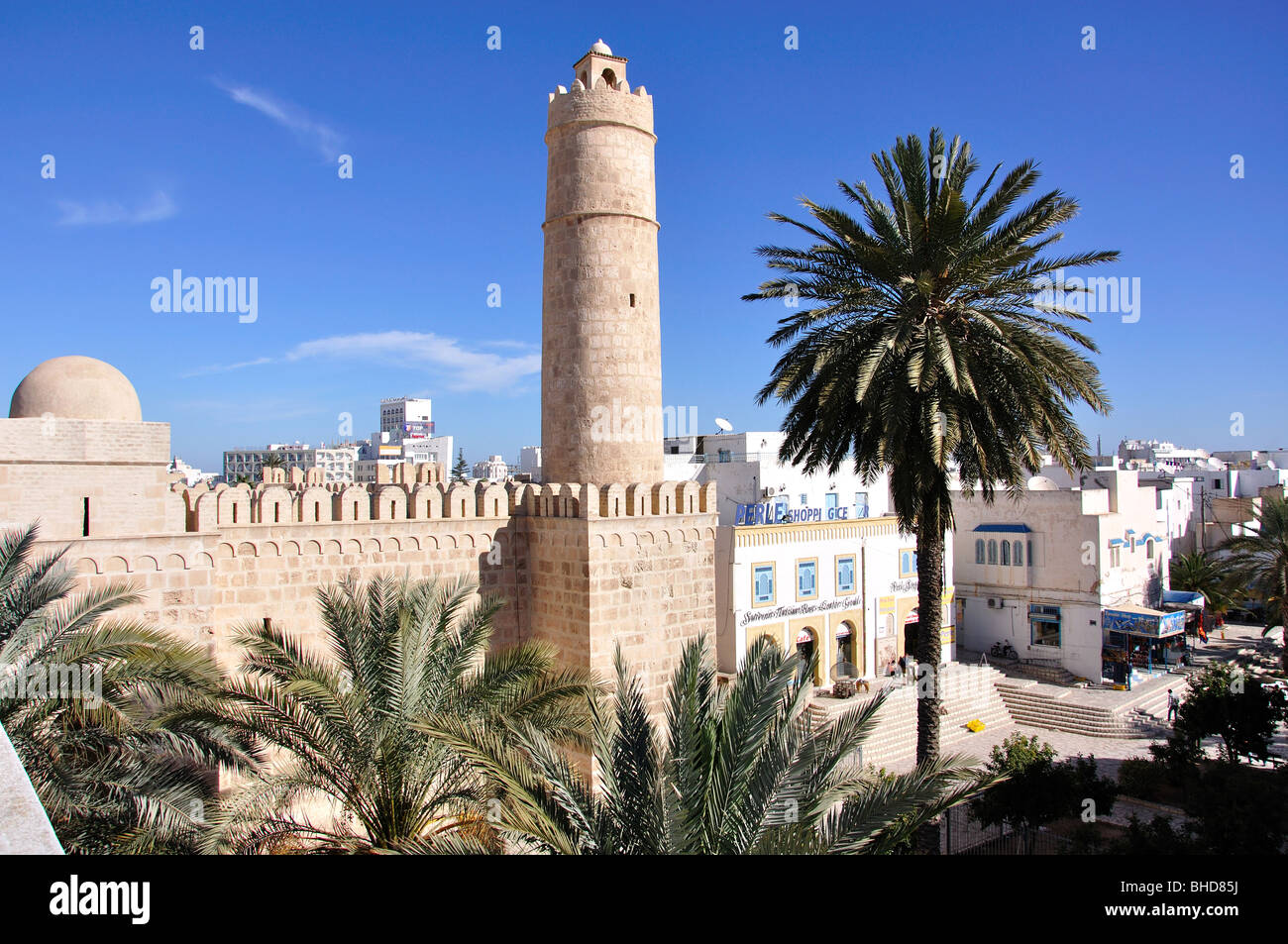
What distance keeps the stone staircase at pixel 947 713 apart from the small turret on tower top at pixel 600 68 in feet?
45.0

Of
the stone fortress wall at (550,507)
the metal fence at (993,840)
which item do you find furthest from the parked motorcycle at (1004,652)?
the stone fortress wall at (550,507)

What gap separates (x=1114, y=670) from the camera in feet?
85.7

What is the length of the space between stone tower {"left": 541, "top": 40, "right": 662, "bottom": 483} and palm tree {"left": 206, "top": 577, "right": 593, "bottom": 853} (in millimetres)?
4726

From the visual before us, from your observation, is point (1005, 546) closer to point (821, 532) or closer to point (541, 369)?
point (821, 532)

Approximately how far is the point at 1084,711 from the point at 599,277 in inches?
757

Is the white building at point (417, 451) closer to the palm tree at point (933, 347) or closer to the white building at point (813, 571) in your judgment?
the white building at point (813, 571)

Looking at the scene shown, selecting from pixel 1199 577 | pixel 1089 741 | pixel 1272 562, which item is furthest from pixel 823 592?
pixel 1199 577

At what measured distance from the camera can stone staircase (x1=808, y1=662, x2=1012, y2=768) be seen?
20438 mm

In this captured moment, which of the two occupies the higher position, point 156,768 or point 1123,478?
point 1123,478

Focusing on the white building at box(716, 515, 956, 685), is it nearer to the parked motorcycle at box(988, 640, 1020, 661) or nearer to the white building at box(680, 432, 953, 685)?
the white building at box(680, 432, 953, 685)

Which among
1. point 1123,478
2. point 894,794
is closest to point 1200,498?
point 1123,478

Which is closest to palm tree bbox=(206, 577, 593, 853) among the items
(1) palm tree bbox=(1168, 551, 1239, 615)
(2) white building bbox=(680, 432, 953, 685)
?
(2) white building bbox=(680, 432, 953, 685)
